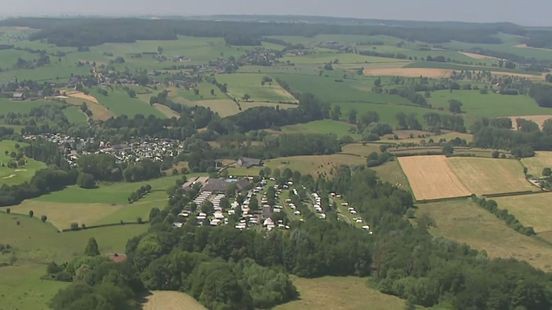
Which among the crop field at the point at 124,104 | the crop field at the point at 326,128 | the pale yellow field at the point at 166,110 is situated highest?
the crop field at the point at 124,104

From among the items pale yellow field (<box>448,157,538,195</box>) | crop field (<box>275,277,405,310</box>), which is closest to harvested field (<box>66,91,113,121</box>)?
pale yellow field (<box>448,157,538,195</box>)

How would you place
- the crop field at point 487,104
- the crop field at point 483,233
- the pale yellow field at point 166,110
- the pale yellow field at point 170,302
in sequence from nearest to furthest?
the pale yellow field at point 170,302
the crop field at point 483,233
the pale yellow field at point 166,110
the crop field at point 487,104

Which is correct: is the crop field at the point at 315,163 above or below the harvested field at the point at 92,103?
above

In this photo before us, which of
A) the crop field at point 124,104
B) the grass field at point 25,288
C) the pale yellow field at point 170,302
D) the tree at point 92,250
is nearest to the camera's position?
the grass field at point 25,288

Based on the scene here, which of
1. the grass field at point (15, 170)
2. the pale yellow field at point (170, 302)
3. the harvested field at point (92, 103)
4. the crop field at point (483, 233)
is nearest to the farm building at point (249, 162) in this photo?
the grass field at point (15, 170)

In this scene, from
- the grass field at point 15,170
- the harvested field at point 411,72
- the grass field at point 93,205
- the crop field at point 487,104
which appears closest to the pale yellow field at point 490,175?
the grass field at point 93,205

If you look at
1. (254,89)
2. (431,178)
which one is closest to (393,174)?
(431,178)

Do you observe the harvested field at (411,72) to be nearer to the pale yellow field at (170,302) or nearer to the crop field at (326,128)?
the crop field at (326,128)

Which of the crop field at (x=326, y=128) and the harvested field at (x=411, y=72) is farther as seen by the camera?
the harvested field at (x=411, y=72)
